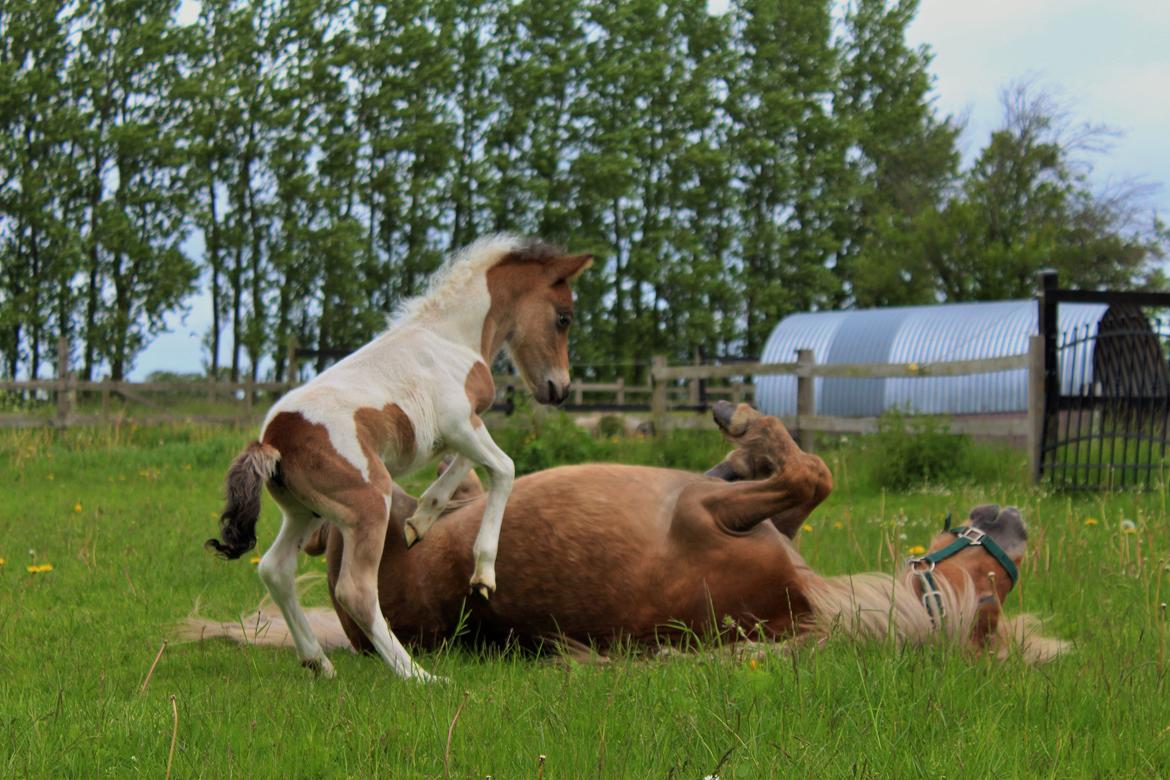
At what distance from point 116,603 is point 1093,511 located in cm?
632

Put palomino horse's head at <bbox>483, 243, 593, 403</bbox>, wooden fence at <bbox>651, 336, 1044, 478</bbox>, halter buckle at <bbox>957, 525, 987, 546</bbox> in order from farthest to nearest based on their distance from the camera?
1. wooden fence at <bbox>651, 336, 1044, 478</bbox>
2. palomino horse's head at <bbox>483, 243, 593, 403</bbox>
3. halter buckle at <bbox>957, 525, 987, 546</bbox>

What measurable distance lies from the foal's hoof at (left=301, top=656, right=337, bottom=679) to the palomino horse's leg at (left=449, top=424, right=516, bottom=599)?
1.68 ft

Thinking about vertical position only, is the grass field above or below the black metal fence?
below

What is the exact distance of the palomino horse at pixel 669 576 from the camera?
12.4 feet

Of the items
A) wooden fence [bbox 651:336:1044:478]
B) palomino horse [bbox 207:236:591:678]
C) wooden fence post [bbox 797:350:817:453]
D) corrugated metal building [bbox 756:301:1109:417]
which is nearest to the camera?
palomino horse [bbox 207:236:591:678]

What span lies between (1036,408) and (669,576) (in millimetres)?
7751

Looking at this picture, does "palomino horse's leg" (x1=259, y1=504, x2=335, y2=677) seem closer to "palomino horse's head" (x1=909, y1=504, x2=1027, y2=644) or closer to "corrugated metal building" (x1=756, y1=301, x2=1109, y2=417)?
"palomino horse's head" (x1=909, y1=504, x2=1027, y2=644)

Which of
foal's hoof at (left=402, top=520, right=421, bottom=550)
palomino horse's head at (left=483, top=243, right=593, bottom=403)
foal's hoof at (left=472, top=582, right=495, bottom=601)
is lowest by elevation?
foal's hoof at (left=472, top=582, right=495, bottom=601)

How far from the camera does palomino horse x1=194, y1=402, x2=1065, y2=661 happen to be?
12.4 ft

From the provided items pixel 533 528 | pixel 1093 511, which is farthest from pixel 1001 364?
pixel 533 528

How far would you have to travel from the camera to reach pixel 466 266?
426cm

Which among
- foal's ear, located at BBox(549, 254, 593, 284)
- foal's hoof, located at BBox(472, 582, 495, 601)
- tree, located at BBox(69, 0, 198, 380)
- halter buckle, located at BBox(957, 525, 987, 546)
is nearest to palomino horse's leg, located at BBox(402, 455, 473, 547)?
foal's hoof, located at BBox(472, 582, 495, 601)

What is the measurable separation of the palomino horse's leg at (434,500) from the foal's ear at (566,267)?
77cm

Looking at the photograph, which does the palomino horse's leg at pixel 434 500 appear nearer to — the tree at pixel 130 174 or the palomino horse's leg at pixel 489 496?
the palomino horse's leg at pixel 489 496
